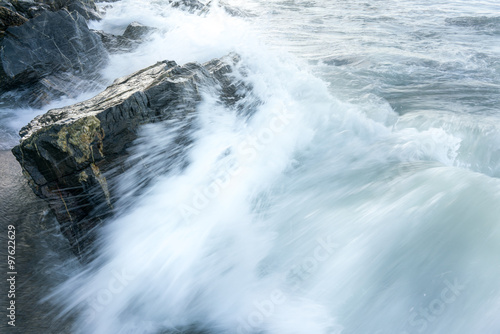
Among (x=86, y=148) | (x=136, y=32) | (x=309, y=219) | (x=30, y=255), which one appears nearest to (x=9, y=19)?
(x=136, y=32)

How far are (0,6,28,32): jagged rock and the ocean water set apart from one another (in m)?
2.72

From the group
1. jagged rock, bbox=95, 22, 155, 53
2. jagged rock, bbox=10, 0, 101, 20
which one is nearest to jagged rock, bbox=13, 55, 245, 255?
jagged rock, bbox=95, 22, 155, 53

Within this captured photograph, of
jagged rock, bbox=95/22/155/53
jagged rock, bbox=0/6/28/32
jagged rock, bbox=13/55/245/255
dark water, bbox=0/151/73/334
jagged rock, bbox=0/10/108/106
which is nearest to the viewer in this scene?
dark water, bbox=0/151/73/334

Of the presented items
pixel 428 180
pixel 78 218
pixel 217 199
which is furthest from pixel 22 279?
pixel 428 180

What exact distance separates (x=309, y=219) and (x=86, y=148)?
2727 millimetres

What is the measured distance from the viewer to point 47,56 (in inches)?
289

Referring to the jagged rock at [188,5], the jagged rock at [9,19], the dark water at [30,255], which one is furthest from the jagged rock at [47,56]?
the jagged rock at [188,5]

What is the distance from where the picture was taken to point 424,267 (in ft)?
10.8

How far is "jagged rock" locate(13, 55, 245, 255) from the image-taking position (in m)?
3.46

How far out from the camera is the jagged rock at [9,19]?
7.53 meters

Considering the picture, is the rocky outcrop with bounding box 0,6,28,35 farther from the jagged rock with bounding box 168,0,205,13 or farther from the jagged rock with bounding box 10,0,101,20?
the jagged rock with bounding box 168,0,205,13

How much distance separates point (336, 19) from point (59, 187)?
485 inches

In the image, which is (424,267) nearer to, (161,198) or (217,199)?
(217,199)

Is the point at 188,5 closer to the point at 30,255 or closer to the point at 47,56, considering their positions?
the point at 47,56
